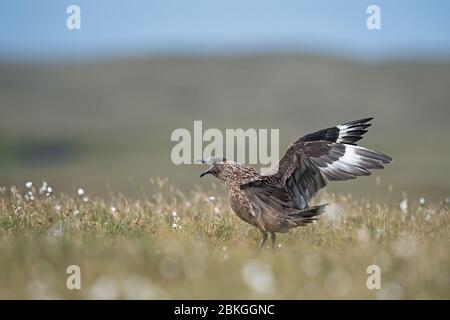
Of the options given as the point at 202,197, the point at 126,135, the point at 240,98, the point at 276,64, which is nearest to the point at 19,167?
the point at 126,135

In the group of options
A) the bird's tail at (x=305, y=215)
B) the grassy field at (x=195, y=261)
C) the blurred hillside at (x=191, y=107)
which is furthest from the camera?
the blurred hillside at (x=191, y=107)

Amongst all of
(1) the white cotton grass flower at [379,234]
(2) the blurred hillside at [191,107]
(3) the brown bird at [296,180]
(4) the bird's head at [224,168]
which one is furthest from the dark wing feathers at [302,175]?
(2) the blurred hillside at [191,107]

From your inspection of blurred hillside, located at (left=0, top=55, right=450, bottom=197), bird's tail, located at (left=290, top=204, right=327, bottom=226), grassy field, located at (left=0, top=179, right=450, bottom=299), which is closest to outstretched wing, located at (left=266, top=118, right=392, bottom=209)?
bird's tail, located at (left=290, top=204, right=327, bottom=226)

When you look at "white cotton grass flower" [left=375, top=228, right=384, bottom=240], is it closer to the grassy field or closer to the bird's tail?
the grassy field

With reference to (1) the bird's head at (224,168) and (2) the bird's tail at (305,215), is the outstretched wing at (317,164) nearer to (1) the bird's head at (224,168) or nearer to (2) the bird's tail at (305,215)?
(2) the bird's tail at (305,215)

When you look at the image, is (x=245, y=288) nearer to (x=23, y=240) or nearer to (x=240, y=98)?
(x=23, y=240)

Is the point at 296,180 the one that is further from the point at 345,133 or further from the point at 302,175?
the point at 345,133

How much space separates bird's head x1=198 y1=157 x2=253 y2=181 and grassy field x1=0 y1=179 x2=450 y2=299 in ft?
2.35

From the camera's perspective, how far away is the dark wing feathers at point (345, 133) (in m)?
9.70

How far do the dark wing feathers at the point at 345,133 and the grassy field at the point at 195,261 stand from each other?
1.14 meters

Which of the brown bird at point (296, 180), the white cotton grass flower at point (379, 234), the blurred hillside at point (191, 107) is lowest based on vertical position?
the white cotton grass flower at point (379, 234)

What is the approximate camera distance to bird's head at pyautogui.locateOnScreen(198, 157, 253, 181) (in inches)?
385
